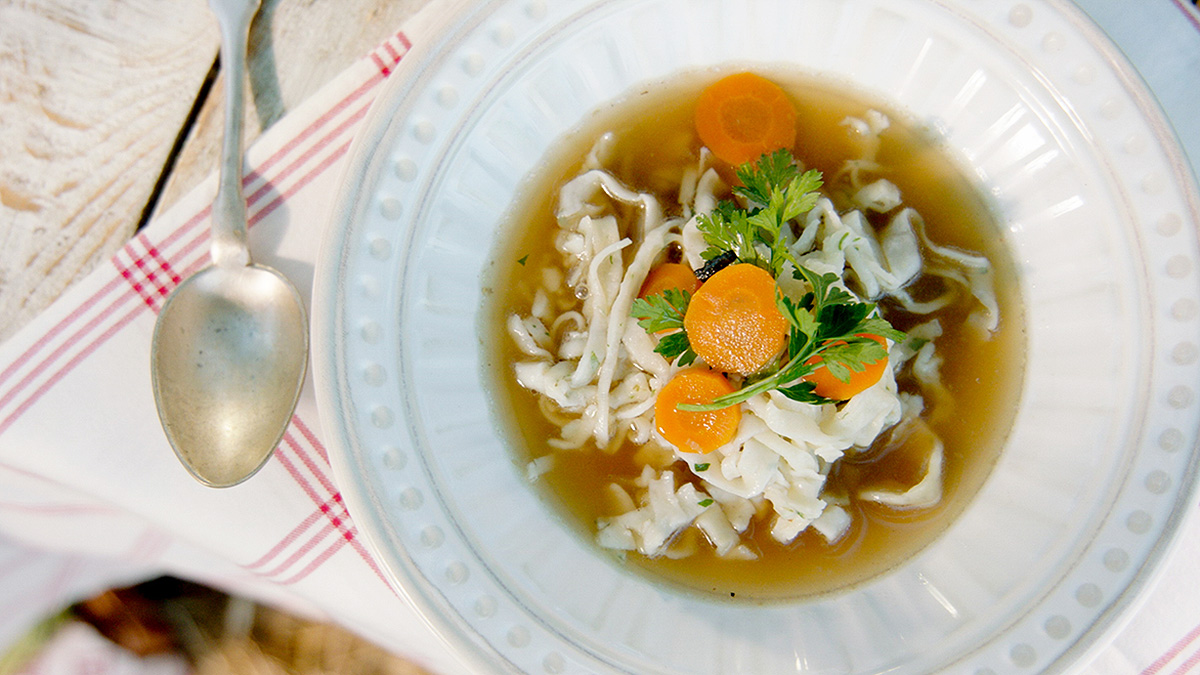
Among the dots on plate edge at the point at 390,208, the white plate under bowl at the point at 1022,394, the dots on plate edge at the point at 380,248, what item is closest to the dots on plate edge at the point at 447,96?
the white plate under bowl at the point at 1022,394

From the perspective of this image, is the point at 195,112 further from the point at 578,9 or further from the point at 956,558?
the point at 956,558

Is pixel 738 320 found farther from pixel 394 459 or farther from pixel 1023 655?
pixel 1023 655

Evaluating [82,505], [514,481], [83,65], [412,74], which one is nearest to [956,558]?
[514,481]

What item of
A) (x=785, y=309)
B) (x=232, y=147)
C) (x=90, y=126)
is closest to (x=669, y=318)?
(x=785, y=309)

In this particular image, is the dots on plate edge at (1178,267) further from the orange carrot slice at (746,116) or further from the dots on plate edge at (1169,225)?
the orange carrot slice at (746,116)

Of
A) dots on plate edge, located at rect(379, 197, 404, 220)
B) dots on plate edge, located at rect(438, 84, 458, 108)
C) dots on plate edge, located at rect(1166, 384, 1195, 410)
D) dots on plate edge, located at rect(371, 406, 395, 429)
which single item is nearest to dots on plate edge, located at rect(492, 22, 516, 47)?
dots on plate edge, located at rect(438, 84, 458, 108)

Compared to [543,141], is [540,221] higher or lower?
lower

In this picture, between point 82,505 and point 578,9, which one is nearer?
point 578,9
